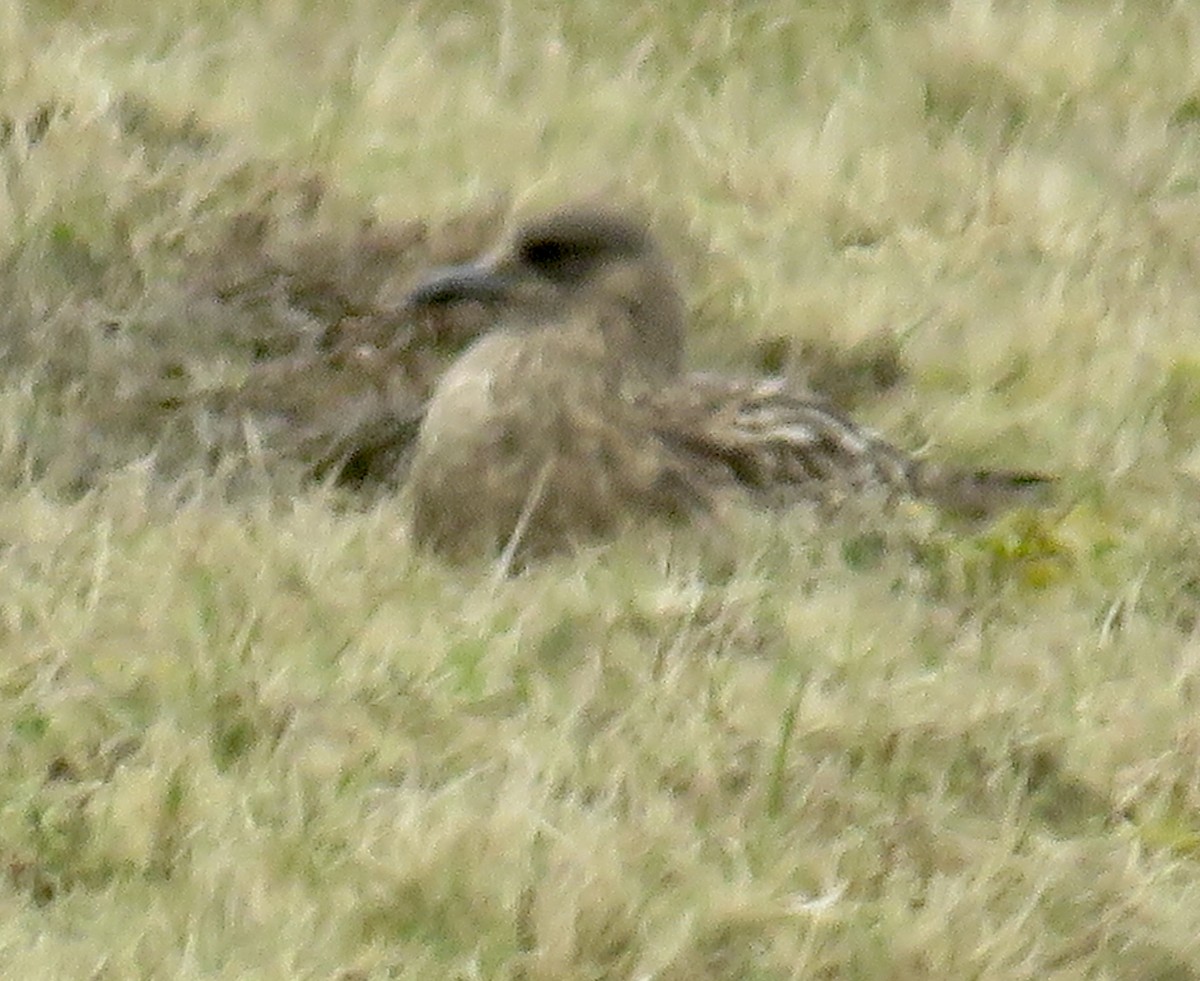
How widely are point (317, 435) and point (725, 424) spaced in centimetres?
79

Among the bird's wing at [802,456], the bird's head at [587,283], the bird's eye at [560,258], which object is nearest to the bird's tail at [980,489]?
the bird's wing at [802,456]

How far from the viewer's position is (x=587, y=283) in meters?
5.80

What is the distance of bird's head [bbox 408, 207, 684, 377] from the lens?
5715 mm

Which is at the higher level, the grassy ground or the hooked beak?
the hooked beak

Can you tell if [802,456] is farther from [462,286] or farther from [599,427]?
[462,286]

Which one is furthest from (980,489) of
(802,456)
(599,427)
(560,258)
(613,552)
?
(560,258)

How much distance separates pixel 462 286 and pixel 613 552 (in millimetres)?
994

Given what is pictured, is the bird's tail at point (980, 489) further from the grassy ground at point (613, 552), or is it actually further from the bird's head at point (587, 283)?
the bird's head at point (587, 283)

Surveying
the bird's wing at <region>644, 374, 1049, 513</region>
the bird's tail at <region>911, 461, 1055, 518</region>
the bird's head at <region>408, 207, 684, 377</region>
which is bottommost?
the bird's tail at <region>911, 461, 1055, 518</region>

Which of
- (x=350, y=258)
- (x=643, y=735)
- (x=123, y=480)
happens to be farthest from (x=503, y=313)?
(x=643, y=735)

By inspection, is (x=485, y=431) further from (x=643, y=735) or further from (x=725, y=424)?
(x=643, y=735)

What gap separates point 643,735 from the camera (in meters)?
4.14

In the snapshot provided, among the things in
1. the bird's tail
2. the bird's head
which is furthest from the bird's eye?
the bird's tail

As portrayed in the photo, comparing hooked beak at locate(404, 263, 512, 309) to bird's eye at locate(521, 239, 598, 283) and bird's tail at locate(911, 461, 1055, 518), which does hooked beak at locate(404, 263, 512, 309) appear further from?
bird's tail at locate(911, 461, 1055, 518)
